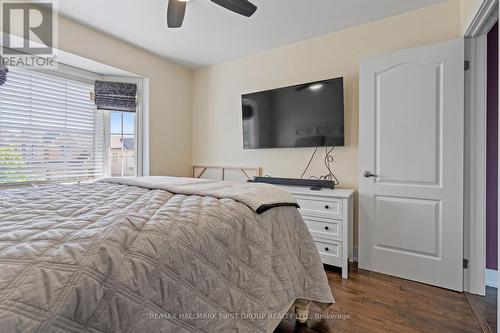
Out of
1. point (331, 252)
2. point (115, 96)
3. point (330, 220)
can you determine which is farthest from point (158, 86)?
point (331, 252)

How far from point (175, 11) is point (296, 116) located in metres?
1.52

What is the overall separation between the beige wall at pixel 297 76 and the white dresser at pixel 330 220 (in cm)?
46

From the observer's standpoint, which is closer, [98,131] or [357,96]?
[357,96]

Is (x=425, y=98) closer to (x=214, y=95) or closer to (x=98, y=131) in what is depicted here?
(x=214, y=95)

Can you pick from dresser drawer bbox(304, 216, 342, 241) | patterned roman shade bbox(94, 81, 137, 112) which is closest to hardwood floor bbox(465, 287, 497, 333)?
dresser drawer bbox(304, 216, 342, 241)

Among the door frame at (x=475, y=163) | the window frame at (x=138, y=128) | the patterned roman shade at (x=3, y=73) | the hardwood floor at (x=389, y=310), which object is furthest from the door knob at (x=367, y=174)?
the patterned roman shade at (x=3, y=73)

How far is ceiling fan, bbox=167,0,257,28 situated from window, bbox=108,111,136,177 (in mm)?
1705

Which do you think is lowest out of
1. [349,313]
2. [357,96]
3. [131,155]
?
[349,313]

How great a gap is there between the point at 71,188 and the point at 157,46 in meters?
2.14

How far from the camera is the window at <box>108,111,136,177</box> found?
3270 mm

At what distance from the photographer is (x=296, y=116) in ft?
9.02

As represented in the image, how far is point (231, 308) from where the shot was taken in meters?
0.95

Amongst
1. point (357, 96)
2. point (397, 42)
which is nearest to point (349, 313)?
point (357, 96)

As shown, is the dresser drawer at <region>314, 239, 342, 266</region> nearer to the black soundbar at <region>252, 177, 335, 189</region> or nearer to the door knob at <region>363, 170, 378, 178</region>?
the black soundbar at <region>252, 177, 335, 189</region>
